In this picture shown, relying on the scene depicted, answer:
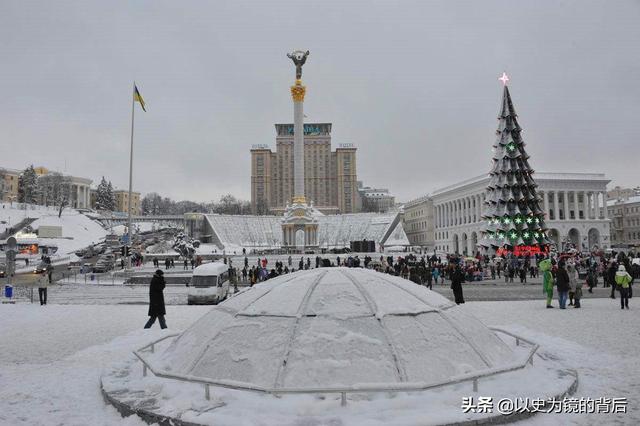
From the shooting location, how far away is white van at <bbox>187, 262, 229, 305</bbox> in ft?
67.6

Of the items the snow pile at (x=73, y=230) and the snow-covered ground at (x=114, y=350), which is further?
the snow pile at (x=73, y=230)

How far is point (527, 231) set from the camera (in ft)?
119

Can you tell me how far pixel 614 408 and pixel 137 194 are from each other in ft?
533

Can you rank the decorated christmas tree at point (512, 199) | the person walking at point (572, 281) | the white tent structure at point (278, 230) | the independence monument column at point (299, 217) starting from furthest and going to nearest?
the white tent structure at point (278, 230) → the independence monument column at point (299, 217) → the decorated christmas tree at point (512, 199) → the person walking at point (572, 281)

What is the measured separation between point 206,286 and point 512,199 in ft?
85.3

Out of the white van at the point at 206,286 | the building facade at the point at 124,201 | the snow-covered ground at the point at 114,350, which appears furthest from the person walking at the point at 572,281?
the building facade at the point at 124,201

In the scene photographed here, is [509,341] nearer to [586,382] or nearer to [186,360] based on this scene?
[586,382]

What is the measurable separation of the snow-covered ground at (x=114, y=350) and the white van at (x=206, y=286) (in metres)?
2.00

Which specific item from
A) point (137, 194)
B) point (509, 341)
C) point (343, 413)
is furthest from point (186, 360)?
point (137, 194)

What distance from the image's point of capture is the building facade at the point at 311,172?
138750 mm

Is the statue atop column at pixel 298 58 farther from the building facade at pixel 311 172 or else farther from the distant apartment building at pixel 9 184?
the distant apartment building at pixel 9 184

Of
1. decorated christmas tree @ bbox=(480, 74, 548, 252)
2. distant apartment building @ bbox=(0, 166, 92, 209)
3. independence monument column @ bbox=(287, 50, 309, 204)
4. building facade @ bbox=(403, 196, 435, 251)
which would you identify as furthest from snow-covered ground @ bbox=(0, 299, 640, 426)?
distant apartment building @ bbox=(0, 166, 92, 209)

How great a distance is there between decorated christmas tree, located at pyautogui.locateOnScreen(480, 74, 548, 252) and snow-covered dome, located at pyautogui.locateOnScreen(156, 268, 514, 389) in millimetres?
31284

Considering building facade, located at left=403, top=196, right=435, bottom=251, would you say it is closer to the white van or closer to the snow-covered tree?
the white van
